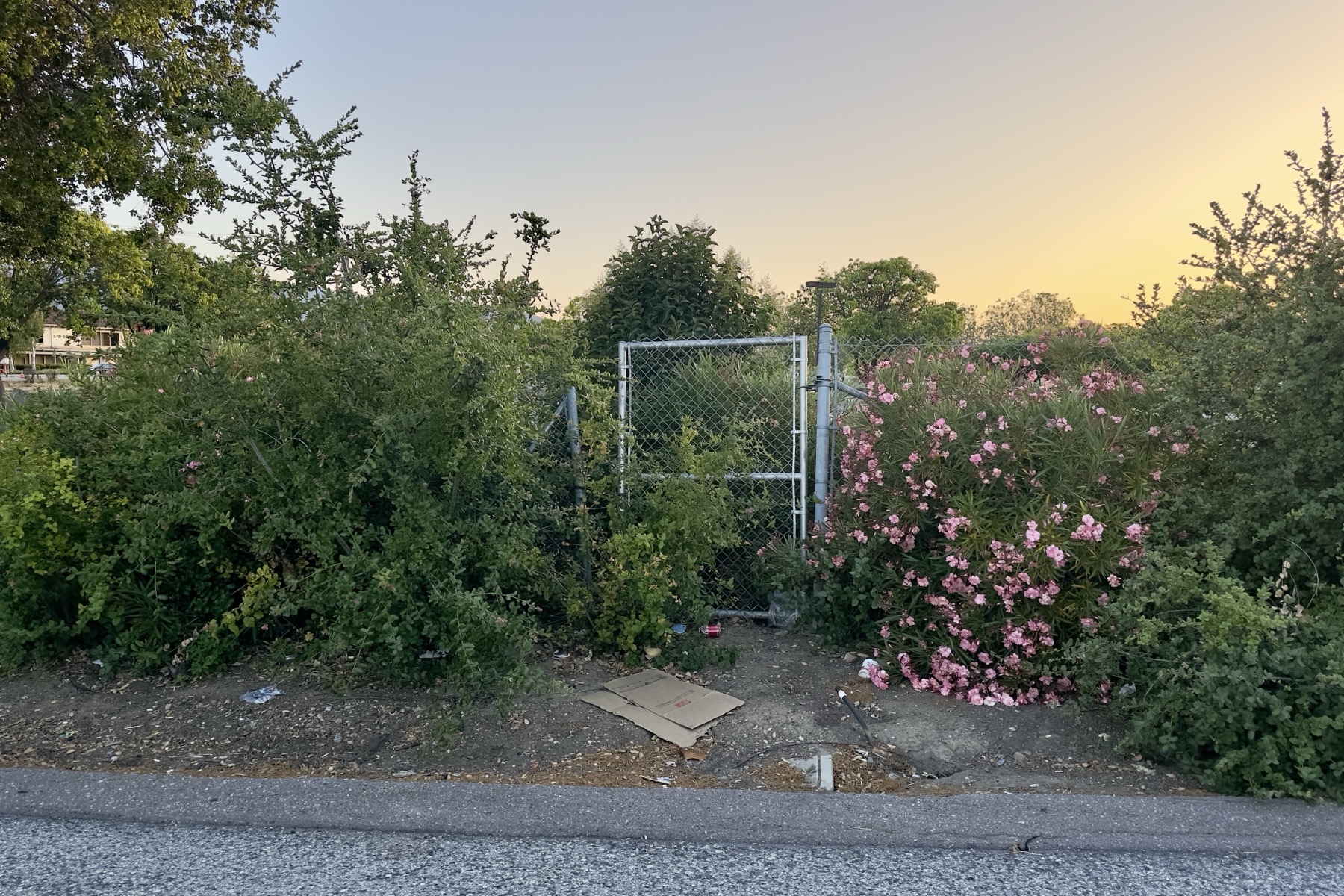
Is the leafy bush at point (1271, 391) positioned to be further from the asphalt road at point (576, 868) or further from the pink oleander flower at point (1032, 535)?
the asphalt road at point (576, 868)

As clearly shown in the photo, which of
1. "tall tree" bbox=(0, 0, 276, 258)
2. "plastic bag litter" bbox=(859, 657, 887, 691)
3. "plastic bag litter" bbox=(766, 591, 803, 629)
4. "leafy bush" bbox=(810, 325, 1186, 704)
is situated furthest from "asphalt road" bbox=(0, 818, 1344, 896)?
"tall tree" bbox=(0, 0, 276, 258)

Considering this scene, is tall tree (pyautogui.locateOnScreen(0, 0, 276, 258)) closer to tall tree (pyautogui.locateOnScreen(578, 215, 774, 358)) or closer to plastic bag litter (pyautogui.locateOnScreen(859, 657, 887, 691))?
tall tree (pyautogui.locateOnScreen(578, 215, 774, 358))

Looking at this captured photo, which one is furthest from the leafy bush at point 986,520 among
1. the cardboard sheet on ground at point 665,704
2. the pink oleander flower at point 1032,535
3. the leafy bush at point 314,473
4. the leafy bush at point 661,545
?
the leafy bush at point 314,473

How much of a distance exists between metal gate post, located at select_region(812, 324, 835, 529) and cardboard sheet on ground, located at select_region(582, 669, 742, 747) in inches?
56.0

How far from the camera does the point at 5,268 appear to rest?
16594 mm

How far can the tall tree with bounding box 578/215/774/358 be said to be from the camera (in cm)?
678

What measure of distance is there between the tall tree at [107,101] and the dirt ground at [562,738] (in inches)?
290

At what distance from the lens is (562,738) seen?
348 centimetres

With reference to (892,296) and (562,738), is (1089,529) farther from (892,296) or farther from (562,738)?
(892,296)

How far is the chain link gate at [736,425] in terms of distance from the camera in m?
4.74

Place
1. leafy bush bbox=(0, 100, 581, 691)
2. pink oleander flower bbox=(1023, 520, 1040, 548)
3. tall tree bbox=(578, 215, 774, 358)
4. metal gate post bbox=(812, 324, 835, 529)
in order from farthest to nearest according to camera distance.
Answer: tall tree bbox=(578, 215, 774, 358), metal gate post bbox=(812, 324, 835, 529), pink oleander flower bbox=(1023, 520, 1040, 548), leafy bush bbox=(0, 100, 581, 691)

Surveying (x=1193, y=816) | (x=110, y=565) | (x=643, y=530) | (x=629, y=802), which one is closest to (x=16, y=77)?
(x=110, y=565)

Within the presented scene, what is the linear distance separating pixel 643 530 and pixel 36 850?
8.81ft

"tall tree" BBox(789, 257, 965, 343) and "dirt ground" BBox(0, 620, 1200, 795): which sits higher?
"tall tree" BBox(789, 257, 965, 343)
